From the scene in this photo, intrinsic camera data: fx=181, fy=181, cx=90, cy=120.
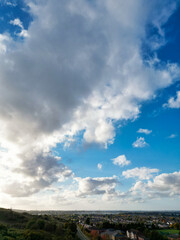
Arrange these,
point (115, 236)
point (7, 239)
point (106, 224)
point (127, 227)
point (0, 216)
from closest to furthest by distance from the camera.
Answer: point (7, 239)
point (115, 236)
point (0, 216)
point (127, 227)
point (106, 224)

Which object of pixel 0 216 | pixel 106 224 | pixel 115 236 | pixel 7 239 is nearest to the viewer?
pixel 7 239

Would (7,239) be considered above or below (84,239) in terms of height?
above

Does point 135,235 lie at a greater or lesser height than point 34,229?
lesser

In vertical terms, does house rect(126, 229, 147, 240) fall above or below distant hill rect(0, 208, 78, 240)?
below

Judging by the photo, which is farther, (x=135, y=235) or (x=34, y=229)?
(x=135, y=235)

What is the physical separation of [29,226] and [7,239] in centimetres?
4044

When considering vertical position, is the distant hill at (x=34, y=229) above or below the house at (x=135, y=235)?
above

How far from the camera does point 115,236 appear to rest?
84.0 m

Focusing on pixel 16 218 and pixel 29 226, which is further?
pixel 16 218

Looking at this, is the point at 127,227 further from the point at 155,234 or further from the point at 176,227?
the point at 176,227

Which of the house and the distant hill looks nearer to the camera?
the distant hill

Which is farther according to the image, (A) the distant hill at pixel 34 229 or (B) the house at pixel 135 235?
(B) the house at pixel 135 235

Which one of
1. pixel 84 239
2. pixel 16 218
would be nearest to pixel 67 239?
pixel 84 239

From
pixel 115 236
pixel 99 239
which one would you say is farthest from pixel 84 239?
pixel 115 236
